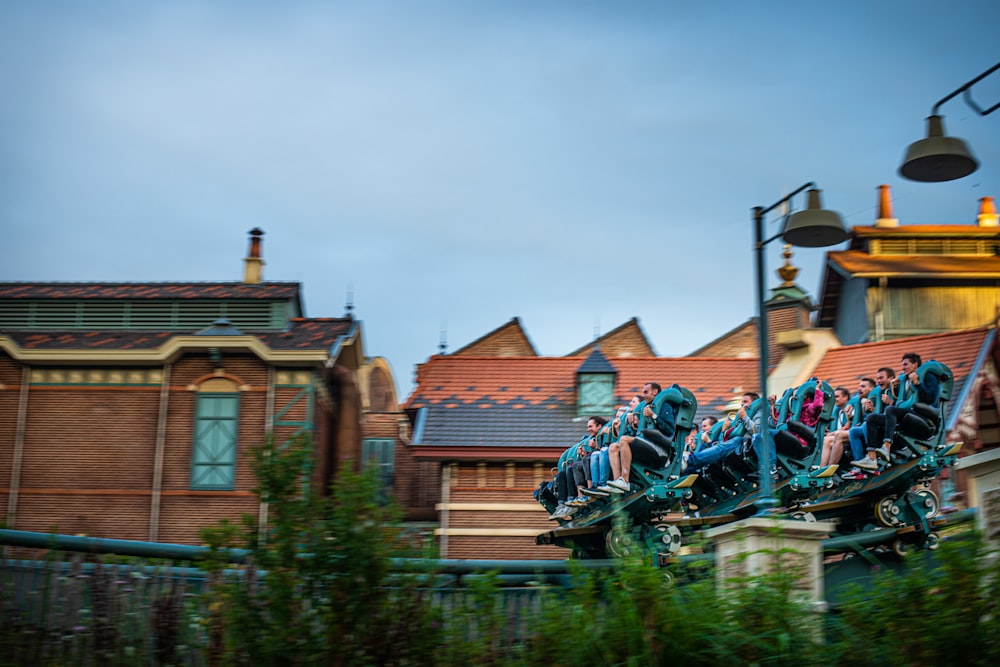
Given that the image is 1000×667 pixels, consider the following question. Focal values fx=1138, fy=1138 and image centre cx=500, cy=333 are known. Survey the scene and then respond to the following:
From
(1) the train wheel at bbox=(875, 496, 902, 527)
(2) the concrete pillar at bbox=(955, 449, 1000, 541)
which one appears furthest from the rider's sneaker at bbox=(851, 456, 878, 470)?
(2) the concrete pillar at bbox=(955, 449, 1000, 541)

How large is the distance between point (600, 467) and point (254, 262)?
14.6 metres

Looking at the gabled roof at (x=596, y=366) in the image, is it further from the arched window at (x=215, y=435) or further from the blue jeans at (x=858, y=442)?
the blue jeans at (x=858, y=442)

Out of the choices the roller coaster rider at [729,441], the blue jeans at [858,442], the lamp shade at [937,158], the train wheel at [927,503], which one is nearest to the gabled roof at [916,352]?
the roller coaster rider at [729,441]

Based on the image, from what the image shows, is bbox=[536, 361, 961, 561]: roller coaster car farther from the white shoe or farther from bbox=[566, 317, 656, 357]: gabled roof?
bbox=[566, 317, 656, 357]: gabled roof

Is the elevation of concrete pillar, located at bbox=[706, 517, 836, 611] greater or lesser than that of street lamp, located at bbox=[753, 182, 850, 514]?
lesser

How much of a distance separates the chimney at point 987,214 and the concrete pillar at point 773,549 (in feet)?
91.6

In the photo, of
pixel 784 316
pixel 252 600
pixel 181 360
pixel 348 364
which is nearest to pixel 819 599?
pixel 252 600

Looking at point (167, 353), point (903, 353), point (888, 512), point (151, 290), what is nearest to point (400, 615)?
point (888, 512)

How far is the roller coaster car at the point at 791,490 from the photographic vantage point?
14.9 m

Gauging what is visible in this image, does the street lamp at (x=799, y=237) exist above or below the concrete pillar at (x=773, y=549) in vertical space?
above

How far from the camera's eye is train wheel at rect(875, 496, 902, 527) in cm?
1487

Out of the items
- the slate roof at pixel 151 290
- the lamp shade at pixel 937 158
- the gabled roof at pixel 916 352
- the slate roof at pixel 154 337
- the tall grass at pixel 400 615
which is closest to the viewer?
the tall grass at pixel 400 615

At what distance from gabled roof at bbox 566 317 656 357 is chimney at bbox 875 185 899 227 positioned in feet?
28.6

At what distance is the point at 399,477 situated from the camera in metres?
29.2
